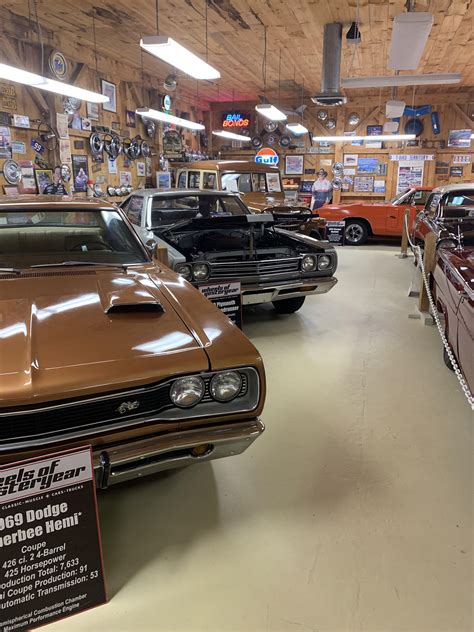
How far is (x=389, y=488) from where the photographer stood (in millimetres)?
2459

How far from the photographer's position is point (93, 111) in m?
9.27

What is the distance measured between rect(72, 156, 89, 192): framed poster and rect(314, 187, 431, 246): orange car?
5.12m

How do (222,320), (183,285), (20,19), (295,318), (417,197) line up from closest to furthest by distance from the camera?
(222,320)
(183,285)
(295,318)
(20,19)
(417,197)

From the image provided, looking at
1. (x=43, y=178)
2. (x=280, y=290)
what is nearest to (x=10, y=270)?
(x=280, y=290)

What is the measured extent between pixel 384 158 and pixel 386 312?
10.7 metres

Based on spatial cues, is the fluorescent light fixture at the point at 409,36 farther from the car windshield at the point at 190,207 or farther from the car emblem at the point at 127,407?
the car emblem at the point at 127,407

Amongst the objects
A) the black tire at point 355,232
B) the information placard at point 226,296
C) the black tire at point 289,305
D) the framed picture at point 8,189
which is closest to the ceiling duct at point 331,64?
the black tire at point 355,232

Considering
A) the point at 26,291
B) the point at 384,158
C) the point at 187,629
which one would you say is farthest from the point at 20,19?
the point at 384,158

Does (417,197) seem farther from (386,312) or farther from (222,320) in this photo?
(222,320)

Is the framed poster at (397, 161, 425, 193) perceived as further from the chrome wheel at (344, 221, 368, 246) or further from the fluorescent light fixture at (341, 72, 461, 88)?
the fluorescent light fixture at (341, 72, 461, 88)

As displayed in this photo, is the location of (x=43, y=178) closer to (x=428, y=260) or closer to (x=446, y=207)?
(x=428, y=260)

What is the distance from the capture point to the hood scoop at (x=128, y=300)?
2162mm

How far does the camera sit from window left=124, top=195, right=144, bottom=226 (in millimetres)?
5402

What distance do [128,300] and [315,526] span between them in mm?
1417
